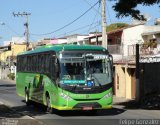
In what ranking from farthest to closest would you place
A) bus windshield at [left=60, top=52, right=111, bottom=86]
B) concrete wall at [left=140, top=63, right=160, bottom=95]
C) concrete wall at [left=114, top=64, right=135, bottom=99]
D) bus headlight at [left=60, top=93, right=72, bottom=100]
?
concrete wall at [left=114, top=64, right=135, bottom=99], concrete wall at [left=140, top=63, right=160, bottom=95], bus windshield at [left=60, top=52, right=111, bottom=86], bus headlight at [left=60, top=93, right=72, bottom=100]

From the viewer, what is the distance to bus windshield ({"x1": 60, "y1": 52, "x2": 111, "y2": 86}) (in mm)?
19766

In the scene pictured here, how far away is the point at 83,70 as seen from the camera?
19922 millimetres

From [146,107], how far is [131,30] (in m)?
22.0

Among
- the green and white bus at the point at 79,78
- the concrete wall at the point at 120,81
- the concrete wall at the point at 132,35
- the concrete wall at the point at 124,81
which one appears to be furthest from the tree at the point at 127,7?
the concrete wall at the point at 132,35

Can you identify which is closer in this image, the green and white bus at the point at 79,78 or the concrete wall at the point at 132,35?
the green and white bus at the point at 79,78

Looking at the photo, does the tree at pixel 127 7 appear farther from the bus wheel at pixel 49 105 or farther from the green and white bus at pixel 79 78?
the bus wheel at pixel 49 105

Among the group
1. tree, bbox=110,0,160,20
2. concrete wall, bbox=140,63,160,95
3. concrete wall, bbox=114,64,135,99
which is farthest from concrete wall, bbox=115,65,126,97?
tree, bbox=110,0,160,20

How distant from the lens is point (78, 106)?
1972 cm

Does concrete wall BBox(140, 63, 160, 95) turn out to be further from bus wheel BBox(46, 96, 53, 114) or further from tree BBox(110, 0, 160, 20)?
bus wheel BBox(46, 96, 53, 114)

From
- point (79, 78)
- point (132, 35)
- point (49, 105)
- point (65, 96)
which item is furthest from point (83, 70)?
point (132, 35)

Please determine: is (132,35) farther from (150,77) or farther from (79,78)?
(79,78)

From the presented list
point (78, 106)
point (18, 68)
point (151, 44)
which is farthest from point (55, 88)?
point (151, 44)

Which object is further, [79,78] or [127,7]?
[127,7]

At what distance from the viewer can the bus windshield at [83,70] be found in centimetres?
1977
